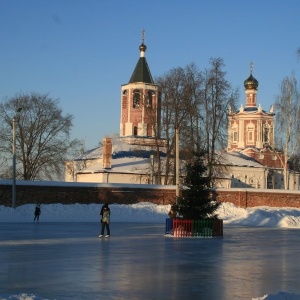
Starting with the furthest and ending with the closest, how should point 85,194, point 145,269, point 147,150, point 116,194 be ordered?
point 147,150 < point 116,194 < point 85,194 < point 145,269

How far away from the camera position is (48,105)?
55000 mm

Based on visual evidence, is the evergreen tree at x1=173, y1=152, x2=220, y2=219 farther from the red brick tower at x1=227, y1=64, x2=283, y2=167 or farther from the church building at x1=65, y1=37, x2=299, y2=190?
the red brick tower at x1=227, y1=64, x2=283, y2=167

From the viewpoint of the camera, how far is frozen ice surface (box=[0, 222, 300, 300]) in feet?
40.6

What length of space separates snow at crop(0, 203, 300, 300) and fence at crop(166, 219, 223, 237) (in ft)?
42.2

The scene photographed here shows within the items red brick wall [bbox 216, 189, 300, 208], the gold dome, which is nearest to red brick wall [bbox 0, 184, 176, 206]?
red brick wall [bbox 216, 189, 300, 208]

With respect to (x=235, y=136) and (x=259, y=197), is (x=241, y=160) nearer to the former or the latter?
(x=235, y=136)

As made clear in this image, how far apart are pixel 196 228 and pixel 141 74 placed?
184 feet

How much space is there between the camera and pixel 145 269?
52.3 ft

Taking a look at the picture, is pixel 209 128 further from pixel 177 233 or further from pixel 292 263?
pixel 292 263

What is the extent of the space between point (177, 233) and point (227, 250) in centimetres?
723

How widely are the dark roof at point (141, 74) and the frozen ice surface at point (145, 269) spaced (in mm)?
58670

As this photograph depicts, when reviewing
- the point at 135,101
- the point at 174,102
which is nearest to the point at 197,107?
the point at 174,102

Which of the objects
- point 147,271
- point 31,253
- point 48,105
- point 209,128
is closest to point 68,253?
point 31,253

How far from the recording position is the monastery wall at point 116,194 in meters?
45.6
